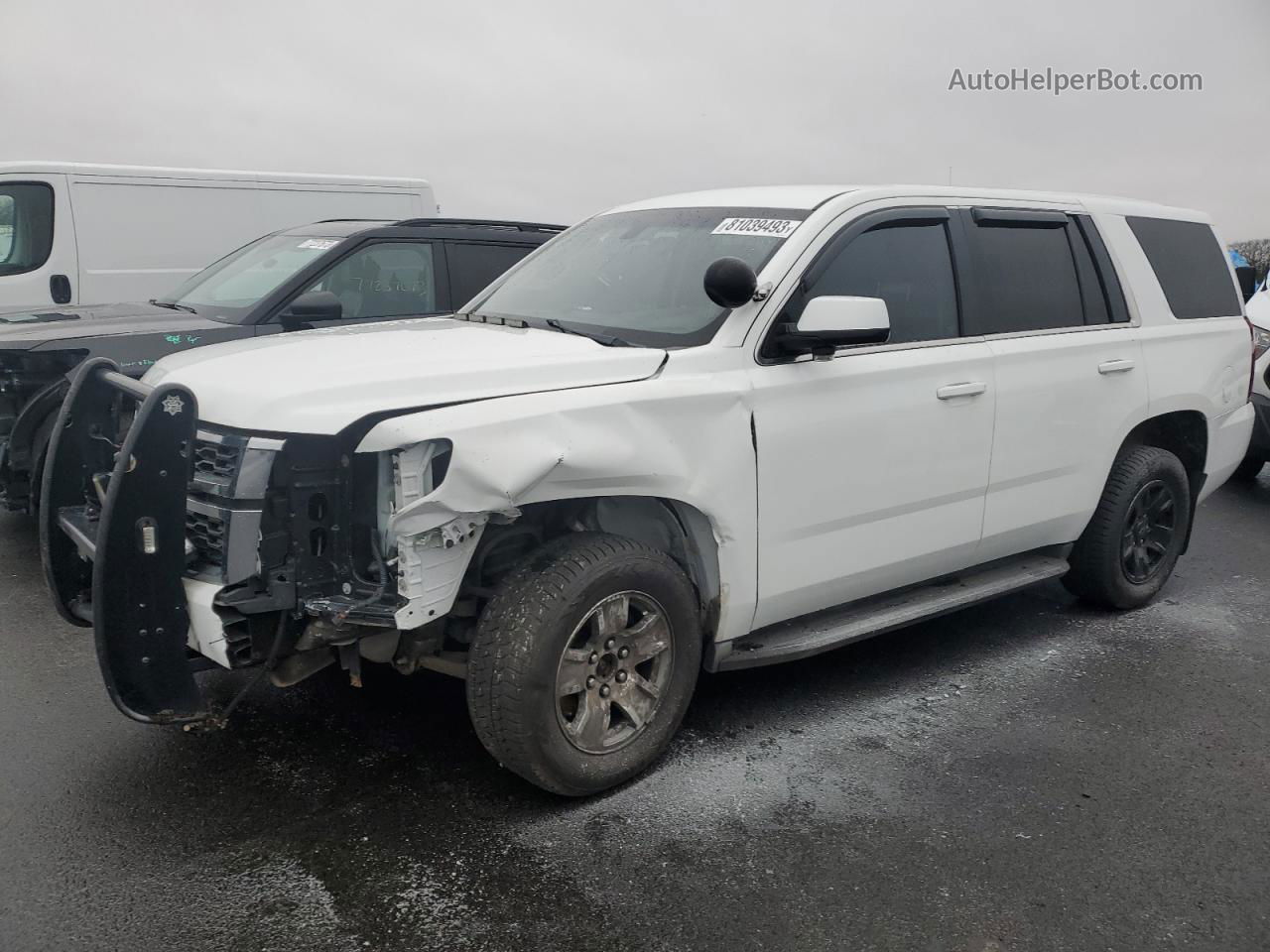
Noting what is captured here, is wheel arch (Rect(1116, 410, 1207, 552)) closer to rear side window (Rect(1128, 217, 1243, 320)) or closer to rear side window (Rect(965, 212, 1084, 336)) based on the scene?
rear side window (Rect(1128, 217, 1243, 320))

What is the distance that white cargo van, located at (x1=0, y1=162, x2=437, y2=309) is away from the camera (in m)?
8.51

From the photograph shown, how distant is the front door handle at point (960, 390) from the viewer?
13.1 ft

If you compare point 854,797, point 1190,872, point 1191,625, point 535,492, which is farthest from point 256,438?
point 1191,625

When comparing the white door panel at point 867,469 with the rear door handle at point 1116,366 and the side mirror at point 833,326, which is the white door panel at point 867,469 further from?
the rear door handle at point 1116,366

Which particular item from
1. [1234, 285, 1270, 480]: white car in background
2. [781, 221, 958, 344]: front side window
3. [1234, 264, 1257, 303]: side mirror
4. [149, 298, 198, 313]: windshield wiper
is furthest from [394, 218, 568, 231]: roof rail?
[1234, 264, 1257, 303]: side mirror

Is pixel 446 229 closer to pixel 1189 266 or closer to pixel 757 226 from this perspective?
pixel 757 226

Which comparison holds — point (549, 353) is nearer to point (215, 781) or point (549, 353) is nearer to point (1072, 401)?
point (215, 781)

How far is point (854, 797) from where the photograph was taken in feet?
11.1

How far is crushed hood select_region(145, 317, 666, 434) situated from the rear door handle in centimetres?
230

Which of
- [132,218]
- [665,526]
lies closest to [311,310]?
[665,526]

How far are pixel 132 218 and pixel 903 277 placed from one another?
720cm

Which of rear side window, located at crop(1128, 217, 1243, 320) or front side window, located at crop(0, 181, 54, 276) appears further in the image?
front side window, located at crop(0, 181, 54, 276)

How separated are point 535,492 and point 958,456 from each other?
188 cm

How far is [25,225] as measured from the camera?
8.53m
